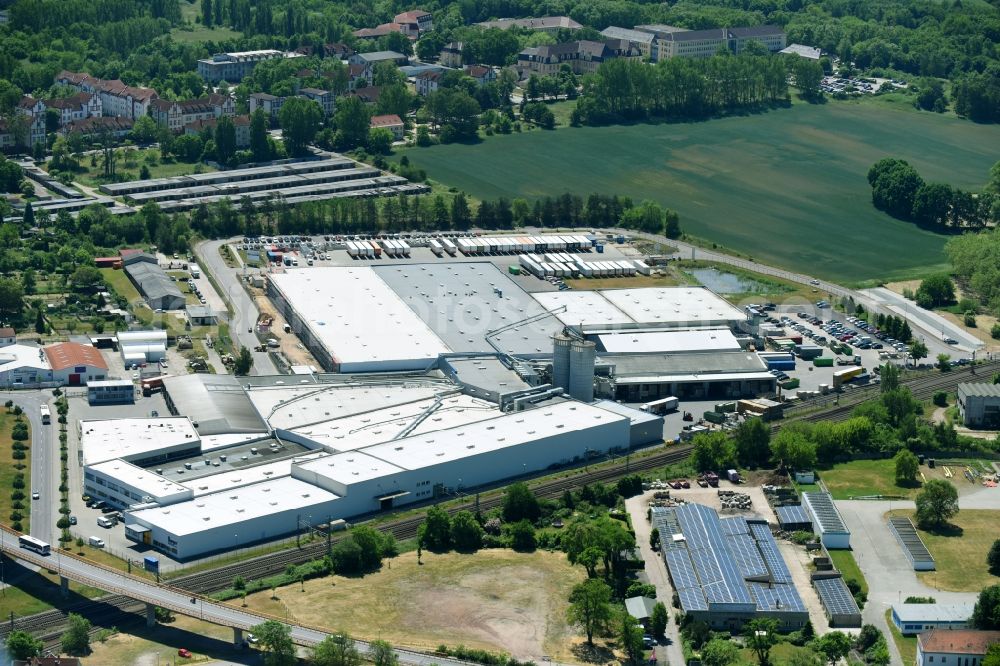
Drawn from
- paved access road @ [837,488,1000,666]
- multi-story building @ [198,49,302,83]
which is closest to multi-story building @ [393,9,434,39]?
multi-story building @ [198,49,302,83]

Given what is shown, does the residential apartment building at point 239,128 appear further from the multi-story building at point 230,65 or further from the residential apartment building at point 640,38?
the residential apartment building at point 640,38

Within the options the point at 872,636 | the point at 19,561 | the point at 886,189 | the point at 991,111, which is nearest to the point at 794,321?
the point at 886,189

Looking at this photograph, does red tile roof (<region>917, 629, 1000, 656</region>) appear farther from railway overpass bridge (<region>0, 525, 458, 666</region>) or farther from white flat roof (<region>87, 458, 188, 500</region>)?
white flat roof (<region>87, 458, 188, 500</region>)

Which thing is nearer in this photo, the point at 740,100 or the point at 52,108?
the point at 52,108

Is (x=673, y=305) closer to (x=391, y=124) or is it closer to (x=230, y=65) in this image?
(x=391, y=124)

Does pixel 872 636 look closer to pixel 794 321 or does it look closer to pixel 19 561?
pixel 19 561

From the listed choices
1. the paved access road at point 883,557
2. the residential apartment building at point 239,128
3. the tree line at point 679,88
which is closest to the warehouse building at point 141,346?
the paved access road at point 883,557

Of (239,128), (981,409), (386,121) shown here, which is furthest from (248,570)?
(386,121)
